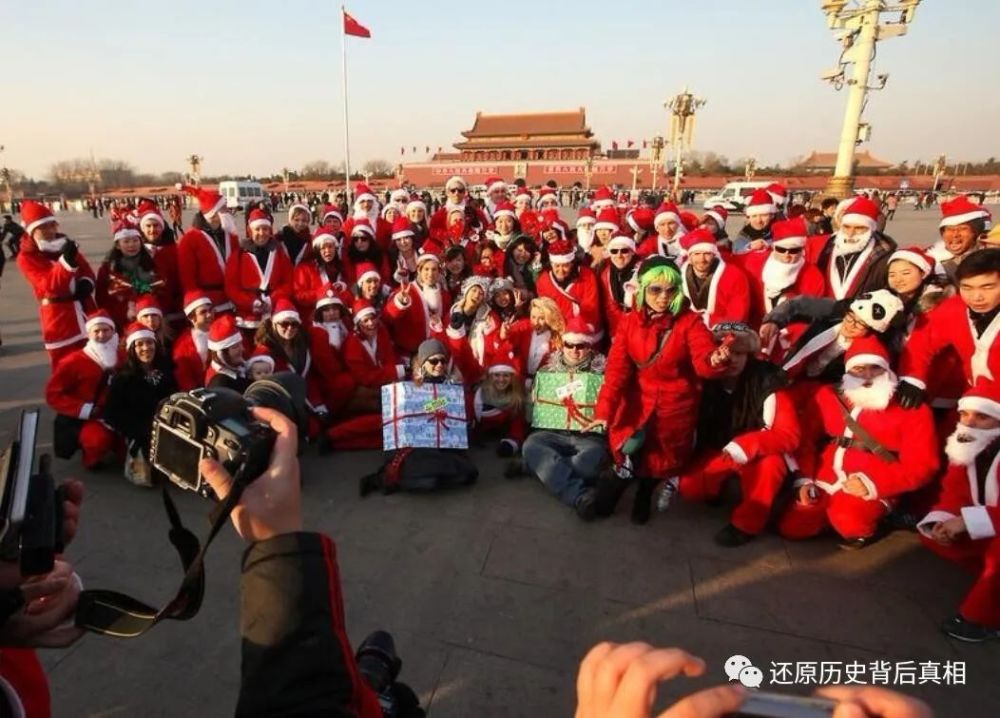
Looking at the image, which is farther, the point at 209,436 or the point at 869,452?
the point at 869,452

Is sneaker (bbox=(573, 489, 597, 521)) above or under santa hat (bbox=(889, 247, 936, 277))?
under

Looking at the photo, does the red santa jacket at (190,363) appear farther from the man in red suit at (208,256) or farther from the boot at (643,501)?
the boot at (643,501)

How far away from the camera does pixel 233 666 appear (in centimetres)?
257

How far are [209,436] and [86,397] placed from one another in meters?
4.29

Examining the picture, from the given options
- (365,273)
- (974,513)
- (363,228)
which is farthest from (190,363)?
(974,513)

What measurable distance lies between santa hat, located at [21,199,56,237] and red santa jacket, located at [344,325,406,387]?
10.1 feet

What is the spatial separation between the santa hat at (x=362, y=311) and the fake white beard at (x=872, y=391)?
12.6 feet

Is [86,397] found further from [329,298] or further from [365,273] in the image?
[365,273]

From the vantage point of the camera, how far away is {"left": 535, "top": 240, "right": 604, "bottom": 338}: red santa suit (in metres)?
5.55

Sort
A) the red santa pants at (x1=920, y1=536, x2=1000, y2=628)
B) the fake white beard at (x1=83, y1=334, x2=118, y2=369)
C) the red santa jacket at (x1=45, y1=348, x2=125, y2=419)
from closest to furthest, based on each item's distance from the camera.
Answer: the red santa pants at (x1=920, y1=536, x2=1000, y2=628)
the red santa jacket at (x1=45, y1=348, x2=125, y2=419)
the fake white beard at (x1=83, y1=334, x2=118, y2=369)

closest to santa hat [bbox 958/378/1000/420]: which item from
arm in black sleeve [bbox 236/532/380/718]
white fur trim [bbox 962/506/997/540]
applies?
white fur trim [bbox 962/506/997/540]

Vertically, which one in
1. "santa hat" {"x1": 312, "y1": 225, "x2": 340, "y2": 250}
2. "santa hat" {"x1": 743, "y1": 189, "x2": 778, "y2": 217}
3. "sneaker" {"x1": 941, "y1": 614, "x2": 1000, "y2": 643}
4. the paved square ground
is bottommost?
the paved square ground

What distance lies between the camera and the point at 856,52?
722 inches

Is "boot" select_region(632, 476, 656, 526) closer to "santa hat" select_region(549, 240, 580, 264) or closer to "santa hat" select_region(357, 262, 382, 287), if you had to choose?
"santa hat" select_region(549, 240, 580, 264)
